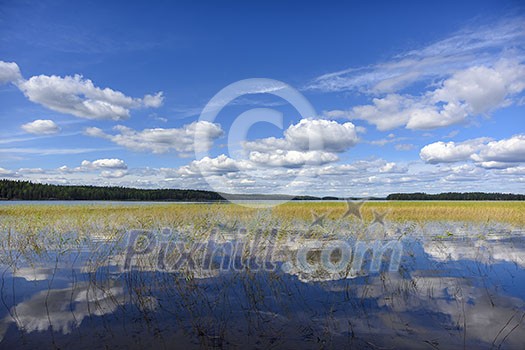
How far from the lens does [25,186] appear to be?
96.6m

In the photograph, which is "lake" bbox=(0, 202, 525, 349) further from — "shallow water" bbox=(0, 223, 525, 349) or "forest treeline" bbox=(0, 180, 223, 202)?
"forest treeline" bbox=(0, 180, 223, 202)

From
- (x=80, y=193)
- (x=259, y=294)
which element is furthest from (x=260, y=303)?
(x=80, y=193)

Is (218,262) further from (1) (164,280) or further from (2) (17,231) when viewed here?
(2) (17,231)

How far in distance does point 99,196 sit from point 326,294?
115m

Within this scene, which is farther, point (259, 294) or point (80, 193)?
point (80, 193)

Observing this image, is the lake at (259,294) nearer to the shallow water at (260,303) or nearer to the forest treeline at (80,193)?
the shallow water at (260,303)

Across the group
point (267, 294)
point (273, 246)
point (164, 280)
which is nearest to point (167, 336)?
point (267, 294)

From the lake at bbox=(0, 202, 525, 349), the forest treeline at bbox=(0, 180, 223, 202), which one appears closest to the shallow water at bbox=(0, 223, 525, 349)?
the lake at bbox=(0, 202, 525, 349)

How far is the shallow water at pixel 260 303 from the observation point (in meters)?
5.27

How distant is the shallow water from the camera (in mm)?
5266

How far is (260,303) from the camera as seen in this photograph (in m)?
6.83

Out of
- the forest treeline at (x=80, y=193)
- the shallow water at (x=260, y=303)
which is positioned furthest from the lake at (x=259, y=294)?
the forest treeline at (x=80, y=193)

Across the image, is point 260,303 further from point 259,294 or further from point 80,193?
point 80,193

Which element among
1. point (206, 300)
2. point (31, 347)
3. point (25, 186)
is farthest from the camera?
point (25, 186)
